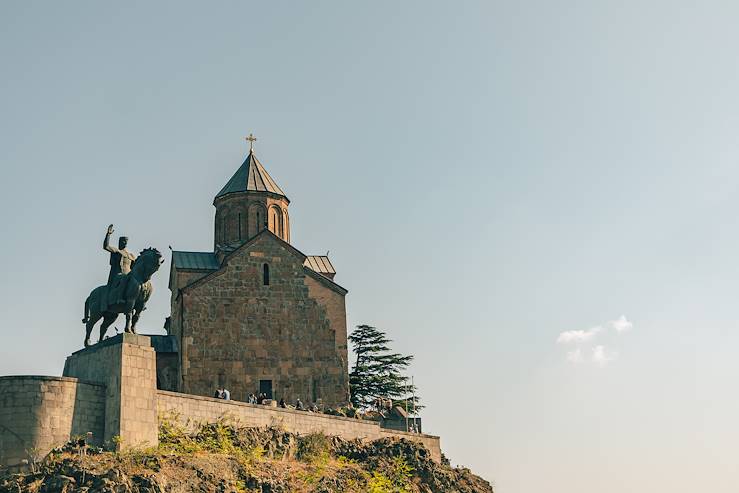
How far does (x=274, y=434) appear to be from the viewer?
25875 mm

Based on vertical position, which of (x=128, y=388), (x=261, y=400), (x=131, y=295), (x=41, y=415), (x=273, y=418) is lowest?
(x=41, y=415)

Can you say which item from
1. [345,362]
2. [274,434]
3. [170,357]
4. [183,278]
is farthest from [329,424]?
[183,278]

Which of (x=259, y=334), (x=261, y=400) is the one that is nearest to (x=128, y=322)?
(x=261, y=400)

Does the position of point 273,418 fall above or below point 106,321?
below

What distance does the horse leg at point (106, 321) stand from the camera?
22812 millimetres

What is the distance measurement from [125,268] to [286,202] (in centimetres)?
1484

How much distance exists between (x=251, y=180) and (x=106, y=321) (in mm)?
14985

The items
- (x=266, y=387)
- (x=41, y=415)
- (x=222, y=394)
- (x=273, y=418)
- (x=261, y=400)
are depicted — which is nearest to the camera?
(x=41, y=415)

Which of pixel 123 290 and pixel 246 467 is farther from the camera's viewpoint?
pixel 246 467

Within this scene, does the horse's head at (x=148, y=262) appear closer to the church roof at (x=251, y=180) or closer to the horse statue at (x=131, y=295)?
the horse statue at (x=131, y=295)

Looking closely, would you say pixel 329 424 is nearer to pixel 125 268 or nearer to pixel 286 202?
pixel 125 268

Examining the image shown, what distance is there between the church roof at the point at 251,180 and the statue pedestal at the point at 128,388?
15.2m

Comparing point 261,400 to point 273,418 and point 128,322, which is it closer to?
point 273,418

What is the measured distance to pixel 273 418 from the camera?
86.6 feet
